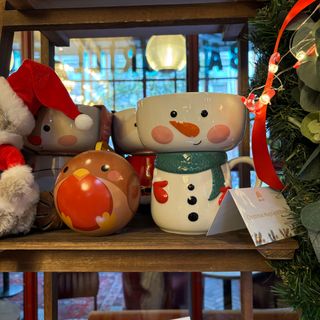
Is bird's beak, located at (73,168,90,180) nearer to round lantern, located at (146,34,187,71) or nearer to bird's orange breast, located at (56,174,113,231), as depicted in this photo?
bird's orange breast, located at (56,174,113,231)

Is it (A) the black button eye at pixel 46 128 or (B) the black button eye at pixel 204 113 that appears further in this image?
(A) the black button eye at pixel 46 128

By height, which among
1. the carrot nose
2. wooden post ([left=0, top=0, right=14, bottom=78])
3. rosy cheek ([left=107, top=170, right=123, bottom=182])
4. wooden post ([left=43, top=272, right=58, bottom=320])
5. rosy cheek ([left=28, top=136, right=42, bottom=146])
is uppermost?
wooden post ([left=0, top=0, right=14, bottom=78])

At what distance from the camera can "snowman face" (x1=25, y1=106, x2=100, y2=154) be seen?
2.20 ft

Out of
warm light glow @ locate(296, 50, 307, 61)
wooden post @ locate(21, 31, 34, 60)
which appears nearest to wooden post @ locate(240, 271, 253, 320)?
warm light glow @ locate(296, 50, 307, 61)

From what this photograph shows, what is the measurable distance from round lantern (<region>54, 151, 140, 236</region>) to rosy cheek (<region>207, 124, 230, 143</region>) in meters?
0.13

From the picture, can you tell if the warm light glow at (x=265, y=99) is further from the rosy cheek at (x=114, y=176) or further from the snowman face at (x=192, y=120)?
the rosy cheek at (x=114, y=176)

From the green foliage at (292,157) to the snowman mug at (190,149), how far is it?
0.06 metres

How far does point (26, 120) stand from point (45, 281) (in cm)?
36

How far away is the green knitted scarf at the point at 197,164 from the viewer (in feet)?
1.91

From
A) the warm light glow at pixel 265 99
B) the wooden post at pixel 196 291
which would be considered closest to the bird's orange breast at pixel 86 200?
the warm light glow at pixel 265 99

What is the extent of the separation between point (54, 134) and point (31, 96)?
0.07 m

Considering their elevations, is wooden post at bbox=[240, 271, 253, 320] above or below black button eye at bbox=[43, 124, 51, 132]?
below

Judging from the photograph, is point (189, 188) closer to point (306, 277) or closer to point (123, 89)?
point (306, 277)

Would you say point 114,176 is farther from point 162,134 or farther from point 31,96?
point 31,96
